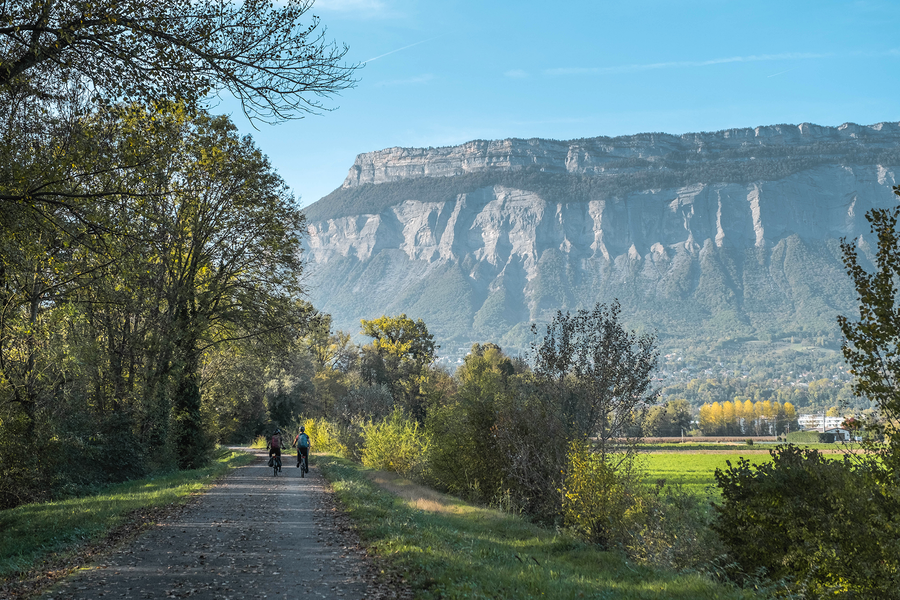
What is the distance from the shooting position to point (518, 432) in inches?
829

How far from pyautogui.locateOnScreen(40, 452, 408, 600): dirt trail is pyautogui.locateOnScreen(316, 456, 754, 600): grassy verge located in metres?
0.55

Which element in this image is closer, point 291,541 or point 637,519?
point 291,541

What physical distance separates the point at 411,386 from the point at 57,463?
5343cm

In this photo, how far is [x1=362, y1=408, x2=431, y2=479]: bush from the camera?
29.5 m

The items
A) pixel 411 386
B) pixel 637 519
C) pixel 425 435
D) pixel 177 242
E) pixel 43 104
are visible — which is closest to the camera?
pixel 43 104

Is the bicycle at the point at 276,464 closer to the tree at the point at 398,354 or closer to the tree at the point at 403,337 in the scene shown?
the tree at the point at 398,354

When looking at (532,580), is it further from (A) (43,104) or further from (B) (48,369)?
(B) (48,369)

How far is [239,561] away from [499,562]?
4.04 m

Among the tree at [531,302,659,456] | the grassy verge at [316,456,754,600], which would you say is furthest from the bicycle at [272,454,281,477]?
the tree at [531,302,659,456]

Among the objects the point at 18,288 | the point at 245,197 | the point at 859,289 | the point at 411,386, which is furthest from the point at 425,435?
the point at 411,386

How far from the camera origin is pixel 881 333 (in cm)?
877

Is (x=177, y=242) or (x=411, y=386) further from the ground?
(x=177, y=242)

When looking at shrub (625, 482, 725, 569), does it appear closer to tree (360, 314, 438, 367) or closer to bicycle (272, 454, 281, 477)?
bicycle (272, 454, 281, 477)

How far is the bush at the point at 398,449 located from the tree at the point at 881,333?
20393 millimetres
